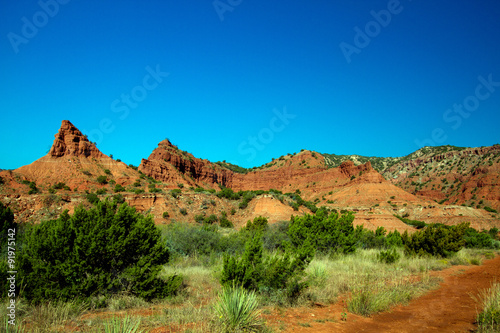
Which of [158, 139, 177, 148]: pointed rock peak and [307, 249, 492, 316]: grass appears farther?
[158, 139, 177, 148]: pointed rock peak

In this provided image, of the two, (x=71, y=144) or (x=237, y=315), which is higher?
(x=71, y=144)

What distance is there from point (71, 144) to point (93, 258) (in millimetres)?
54111

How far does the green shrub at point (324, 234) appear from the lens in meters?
17.0

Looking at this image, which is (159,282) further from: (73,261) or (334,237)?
(334,237)

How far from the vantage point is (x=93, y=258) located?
745 cm

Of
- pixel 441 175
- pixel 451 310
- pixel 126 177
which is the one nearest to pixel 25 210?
pixel 126 177

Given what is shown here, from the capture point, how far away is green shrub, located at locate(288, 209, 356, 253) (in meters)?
17.0

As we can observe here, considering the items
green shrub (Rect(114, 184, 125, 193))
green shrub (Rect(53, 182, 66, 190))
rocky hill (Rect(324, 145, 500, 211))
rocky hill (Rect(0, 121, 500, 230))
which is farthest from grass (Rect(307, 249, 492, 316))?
rocky hill (Rect(324, 145, 500, 211))

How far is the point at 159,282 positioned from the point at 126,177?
49.5 meters

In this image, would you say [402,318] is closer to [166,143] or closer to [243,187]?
[166,143]

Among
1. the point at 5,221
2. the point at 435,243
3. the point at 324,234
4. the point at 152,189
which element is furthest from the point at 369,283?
the point at 152,189

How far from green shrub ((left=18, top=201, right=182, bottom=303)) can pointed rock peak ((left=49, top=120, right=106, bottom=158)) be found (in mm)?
52163

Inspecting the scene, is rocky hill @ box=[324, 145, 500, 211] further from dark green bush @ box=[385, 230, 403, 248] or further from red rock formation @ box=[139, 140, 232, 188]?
dark green bush @ box=[385, 230, 403, 248]

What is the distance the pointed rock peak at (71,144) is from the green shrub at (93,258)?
52163 millimetres
